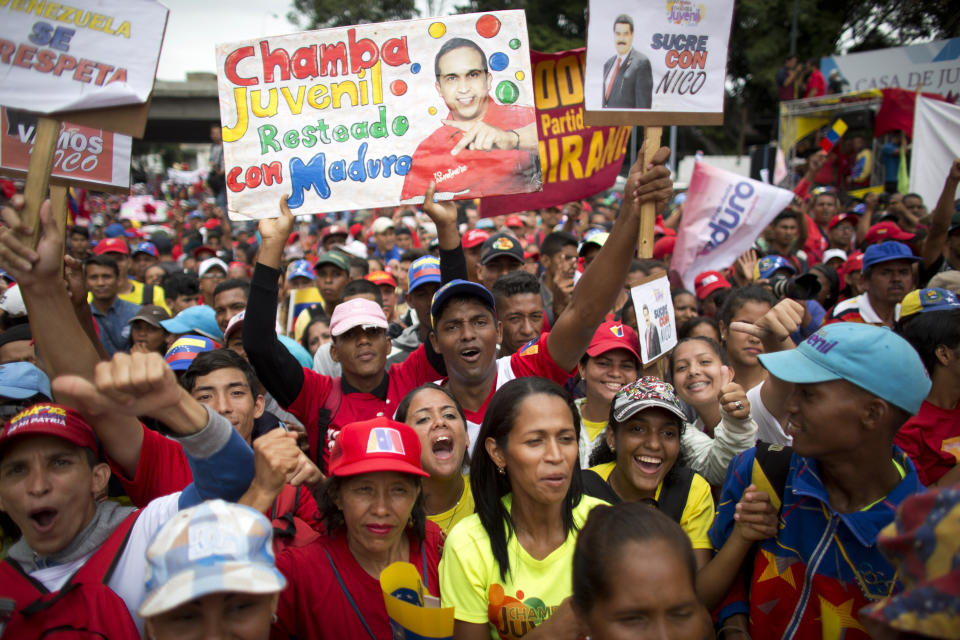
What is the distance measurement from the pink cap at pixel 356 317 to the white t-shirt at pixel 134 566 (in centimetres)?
159

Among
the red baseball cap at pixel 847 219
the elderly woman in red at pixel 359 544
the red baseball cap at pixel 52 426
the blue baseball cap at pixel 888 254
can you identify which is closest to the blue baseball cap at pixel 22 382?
the red baseball cap at pixel 52 426

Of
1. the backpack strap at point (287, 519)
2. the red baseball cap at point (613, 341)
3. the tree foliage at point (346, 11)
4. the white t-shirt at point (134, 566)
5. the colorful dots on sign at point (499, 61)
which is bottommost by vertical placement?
the backpack strap at point (287, 519)

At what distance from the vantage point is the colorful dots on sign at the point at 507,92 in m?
3.62

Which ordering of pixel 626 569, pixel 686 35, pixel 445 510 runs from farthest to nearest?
1. pixel 686 35
2. pixel 445 510
3. pixel 626 569

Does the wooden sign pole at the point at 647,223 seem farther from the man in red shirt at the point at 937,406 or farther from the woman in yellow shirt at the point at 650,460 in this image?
the man in red shirt at the point at 937,406

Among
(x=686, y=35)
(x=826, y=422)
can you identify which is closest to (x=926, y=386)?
(x=826, y=422)

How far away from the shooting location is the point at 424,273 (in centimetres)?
491

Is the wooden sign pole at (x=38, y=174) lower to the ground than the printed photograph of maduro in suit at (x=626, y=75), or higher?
lower

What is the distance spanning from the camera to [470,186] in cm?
358

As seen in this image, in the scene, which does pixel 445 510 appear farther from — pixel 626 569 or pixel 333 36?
pixel 333 36

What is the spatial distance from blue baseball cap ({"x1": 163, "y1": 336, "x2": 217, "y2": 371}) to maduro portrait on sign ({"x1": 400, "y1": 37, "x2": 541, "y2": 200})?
59.6 inches

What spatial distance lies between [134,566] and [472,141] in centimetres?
249

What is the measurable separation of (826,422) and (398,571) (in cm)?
141

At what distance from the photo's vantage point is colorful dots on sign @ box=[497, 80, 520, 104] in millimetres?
3619
